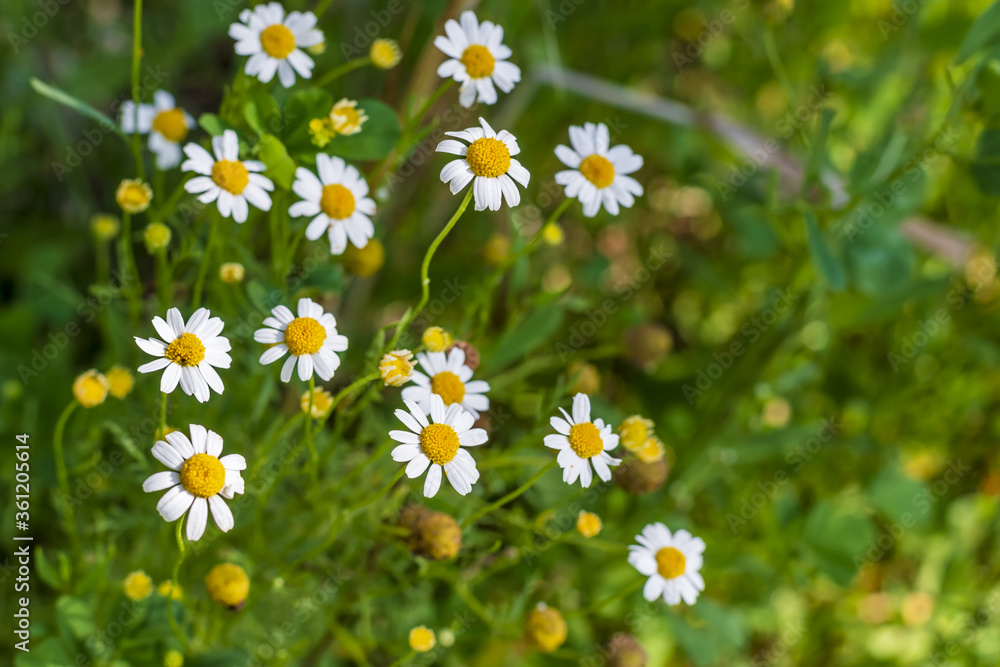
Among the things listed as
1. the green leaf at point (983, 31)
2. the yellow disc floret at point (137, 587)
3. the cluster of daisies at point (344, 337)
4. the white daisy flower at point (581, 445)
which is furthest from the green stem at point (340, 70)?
the green leaf at point (983, 31)

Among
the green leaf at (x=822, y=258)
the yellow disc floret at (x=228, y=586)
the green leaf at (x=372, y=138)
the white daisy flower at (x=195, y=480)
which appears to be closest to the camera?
the white daisy flower at (x=195, y=480)

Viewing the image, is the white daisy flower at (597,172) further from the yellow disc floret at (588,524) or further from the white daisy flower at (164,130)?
the white daisy flower at (164,130)

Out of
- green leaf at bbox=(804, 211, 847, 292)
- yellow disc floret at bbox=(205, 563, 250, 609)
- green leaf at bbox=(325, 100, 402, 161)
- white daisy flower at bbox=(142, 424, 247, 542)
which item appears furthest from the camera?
green leaf at bbox=(804, 211, 847, 292)

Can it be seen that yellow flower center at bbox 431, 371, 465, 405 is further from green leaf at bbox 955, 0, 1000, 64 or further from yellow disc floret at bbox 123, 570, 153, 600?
green leaf at bbox 955, 0, 1000, 64

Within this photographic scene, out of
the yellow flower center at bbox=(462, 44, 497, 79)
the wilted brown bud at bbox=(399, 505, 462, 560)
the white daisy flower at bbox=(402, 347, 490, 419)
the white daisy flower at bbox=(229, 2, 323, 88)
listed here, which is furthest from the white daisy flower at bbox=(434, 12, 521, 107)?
the wilted brown bud at bbox=(399, 505, 462, 560)

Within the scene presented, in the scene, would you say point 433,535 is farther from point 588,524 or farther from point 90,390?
point 90,390

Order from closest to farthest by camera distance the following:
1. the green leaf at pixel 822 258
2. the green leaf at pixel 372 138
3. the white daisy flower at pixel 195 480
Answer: the white daisy flower at pixel 195 480
the green leaf at pixel 372 138
the green leaf at pixel 822 258
